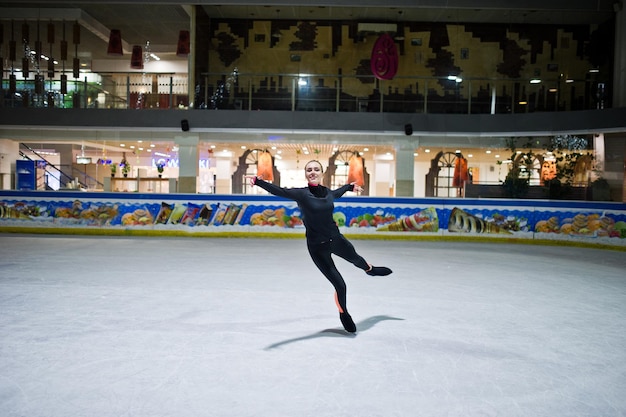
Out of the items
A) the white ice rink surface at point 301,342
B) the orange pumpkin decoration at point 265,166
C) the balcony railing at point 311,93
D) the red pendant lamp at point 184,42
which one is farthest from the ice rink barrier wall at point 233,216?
the red pendant lamp at point 184,42

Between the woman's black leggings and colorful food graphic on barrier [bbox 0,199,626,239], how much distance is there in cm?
986

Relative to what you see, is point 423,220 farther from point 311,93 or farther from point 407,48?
point 407,48

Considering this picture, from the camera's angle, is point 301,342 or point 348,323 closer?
point 301,342

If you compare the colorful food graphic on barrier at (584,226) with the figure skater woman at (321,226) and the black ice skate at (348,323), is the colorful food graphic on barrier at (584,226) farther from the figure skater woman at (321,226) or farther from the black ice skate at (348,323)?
the black ice skate at (348,323)

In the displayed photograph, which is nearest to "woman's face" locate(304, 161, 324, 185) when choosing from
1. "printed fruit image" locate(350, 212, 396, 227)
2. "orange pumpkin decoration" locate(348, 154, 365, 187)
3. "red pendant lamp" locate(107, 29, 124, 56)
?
"printed fruit image" locate(350, 212, 396, 227)

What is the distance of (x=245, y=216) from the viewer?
50.1 feet

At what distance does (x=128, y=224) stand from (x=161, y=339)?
11073mm

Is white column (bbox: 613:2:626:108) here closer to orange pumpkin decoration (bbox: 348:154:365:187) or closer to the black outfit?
orange pumpkin decoration (bbox: 348:154:365:187)

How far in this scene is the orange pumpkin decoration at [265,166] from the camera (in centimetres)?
1814

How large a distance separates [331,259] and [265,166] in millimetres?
13244

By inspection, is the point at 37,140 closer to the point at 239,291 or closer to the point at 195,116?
the point at 195,116

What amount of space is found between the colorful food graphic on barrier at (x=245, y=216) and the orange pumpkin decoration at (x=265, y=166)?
3.08 metres

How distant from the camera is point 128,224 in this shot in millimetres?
15250

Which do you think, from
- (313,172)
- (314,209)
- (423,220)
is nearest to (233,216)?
(423,220)
